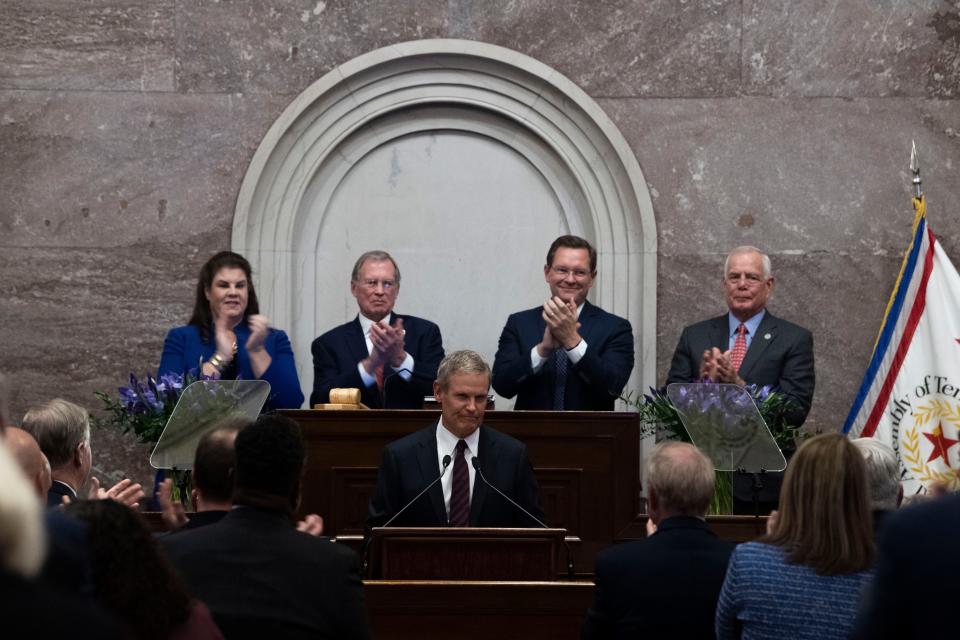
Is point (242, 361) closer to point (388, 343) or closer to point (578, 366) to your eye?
point (388, 343)

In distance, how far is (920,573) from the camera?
75.9 inches

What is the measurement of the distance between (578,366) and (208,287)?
5.61ft

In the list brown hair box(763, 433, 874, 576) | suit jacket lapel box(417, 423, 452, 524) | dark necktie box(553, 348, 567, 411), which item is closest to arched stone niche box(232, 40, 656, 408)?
dark necktie box(553, 348, 567, 411)

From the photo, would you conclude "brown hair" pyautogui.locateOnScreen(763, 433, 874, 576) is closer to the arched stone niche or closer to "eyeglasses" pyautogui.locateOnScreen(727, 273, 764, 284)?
"eyeglasses" pyautogui.locateOnScreen(727, 273, 764, 284)

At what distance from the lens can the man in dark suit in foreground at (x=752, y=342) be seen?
6.83 m

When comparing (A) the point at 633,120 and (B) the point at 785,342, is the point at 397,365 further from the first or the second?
(A) the point at 633,120

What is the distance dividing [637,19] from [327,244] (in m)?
2.14

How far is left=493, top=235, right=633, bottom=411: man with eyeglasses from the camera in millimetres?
6648

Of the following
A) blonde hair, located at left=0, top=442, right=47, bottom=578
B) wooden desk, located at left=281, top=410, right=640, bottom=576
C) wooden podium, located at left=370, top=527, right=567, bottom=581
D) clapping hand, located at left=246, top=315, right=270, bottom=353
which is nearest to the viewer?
blonde hair, located at left=0, top=442, right=47, bottom=578

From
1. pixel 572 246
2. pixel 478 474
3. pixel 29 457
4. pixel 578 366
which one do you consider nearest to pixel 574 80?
pixel 572 246

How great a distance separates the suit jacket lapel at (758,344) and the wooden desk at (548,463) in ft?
2.85

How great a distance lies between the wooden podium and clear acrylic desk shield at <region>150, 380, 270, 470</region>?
1.22 meters

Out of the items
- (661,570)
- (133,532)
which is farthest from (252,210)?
(133,532)

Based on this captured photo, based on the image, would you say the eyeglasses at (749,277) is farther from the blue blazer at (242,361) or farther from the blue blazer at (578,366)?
the blue blazer at (242,361)
